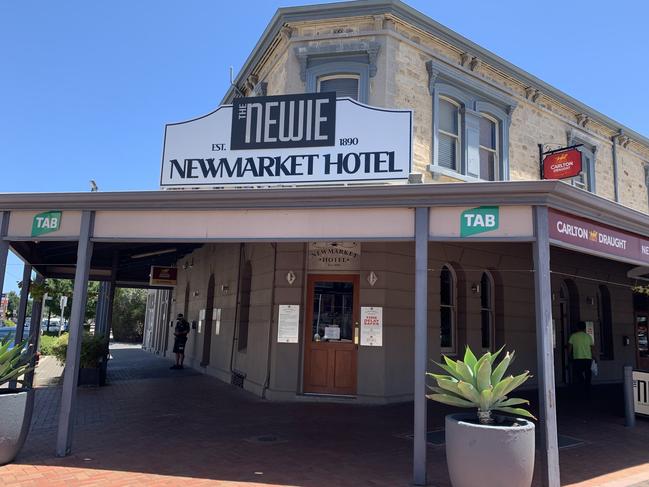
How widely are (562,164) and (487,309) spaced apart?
160 inches

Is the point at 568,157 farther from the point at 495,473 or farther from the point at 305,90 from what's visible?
the point at 495,473

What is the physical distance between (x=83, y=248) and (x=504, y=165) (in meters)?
9.62

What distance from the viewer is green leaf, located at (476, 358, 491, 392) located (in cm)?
536

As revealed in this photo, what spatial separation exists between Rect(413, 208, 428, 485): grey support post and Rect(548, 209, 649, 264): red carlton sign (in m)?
1.46

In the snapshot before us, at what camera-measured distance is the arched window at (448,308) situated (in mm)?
11487

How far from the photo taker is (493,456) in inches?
196

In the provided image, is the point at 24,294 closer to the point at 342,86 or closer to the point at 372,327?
the point at 372,327

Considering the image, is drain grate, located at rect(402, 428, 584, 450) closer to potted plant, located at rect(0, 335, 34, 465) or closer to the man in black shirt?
potted plant, located at rect(0, 335, 34, 465)

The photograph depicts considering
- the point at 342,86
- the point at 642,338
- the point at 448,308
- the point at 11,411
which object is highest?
the point at 342,86

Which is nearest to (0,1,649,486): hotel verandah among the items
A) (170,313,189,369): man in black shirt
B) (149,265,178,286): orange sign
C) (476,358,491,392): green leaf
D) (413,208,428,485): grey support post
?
(413,208,428,485): grey support post

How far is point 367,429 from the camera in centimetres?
800

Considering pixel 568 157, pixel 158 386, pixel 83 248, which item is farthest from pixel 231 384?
pixel 568 157

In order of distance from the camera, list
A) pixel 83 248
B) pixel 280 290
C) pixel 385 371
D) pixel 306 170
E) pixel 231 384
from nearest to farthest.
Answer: pixel 83 248 < pixel 306 170 < pixel 385 371 < pixel 280 290 < pixel 231 384

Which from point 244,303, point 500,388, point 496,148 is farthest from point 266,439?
point 496,148
